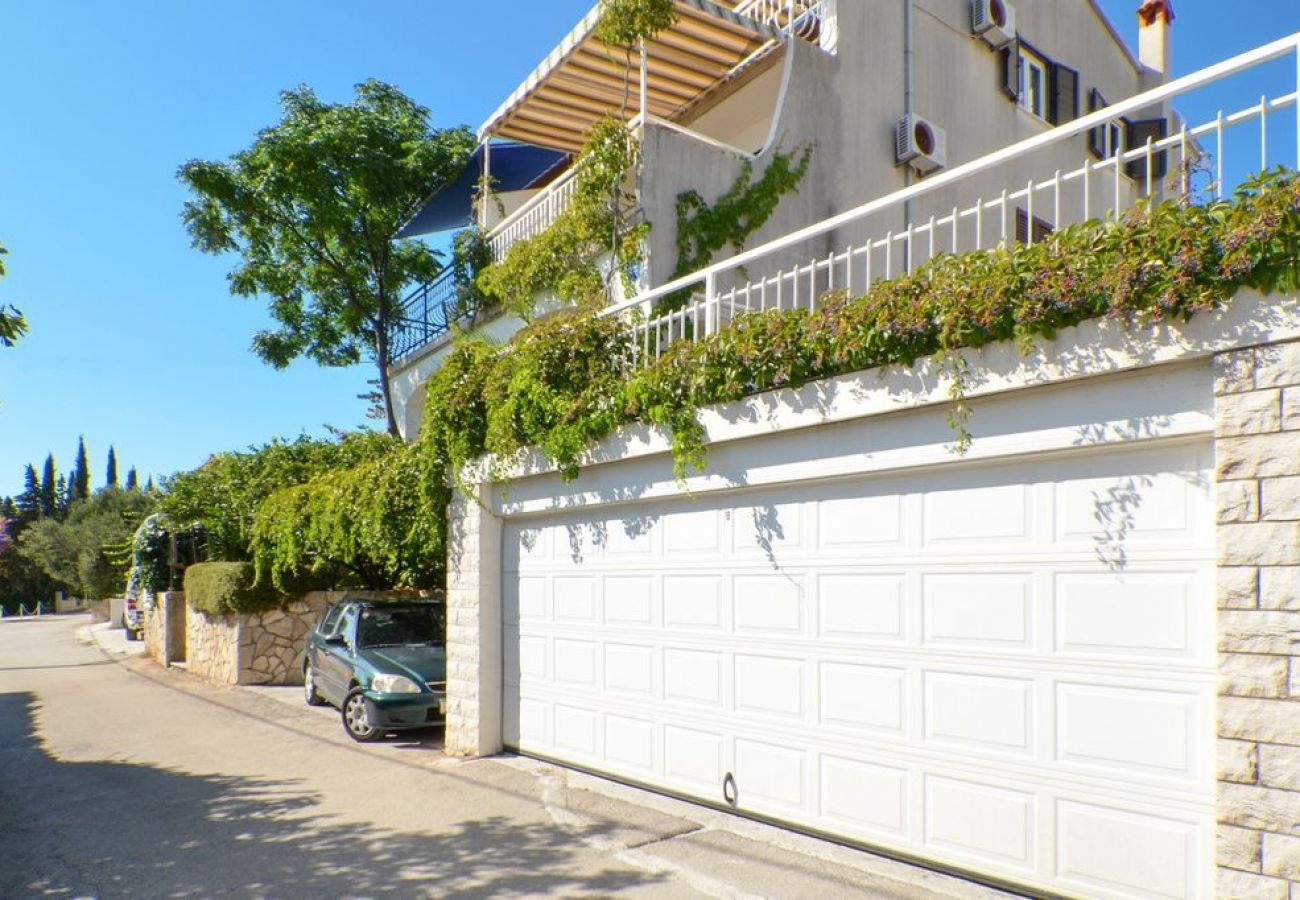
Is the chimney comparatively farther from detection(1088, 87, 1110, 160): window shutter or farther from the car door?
the car door

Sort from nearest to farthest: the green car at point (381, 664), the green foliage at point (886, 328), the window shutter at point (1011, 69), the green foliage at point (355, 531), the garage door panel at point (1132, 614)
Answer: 1. the green foliage at point (886, 328)
2. the garage door panel at point (1132, 614)
3. the green car at point (381, 664)
4. the green foliage at point (355, 531)
5. the window shutter at point (1011, 69)

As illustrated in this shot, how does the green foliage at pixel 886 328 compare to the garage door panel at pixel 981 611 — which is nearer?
the green foliage at pixel 886 328

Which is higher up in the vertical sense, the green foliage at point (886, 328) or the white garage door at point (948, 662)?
the green foliage at point (886, 328)

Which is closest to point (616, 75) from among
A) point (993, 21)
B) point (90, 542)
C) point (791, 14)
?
point (791, 14)

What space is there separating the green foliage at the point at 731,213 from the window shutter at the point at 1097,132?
744 cm

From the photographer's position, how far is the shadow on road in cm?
570

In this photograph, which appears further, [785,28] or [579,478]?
[785,28]

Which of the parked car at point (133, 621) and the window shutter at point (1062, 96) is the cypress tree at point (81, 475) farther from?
the window shutter at point (1062, 96)

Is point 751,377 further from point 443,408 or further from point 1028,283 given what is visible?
point 443,408

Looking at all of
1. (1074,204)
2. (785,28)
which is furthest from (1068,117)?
(785,28)

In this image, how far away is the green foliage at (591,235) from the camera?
34.8 feet

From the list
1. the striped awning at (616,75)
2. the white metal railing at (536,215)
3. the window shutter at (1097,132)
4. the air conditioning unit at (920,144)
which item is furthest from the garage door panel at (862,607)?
the window shutter at (1097,132)

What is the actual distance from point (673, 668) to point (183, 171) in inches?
655

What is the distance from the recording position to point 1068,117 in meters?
15.8
